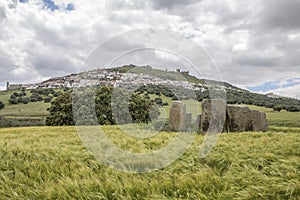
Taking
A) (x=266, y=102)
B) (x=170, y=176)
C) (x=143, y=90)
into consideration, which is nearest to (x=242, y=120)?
(x=170, y=176)

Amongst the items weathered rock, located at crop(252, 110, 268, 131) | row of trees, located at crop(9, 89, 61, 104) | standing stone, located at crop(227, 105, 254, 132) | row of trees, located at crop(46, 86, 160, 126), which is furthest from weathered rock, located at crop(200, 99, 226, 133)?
row of trees, located at crop(9, 89, 61, 104)

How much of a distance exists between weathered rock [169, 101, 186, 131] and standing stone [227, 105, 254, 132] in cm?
284

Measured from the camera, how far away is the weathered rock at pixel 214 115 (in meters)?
17.6

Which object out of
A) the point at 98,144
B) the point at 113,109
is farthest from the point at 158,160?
the point at 113,109

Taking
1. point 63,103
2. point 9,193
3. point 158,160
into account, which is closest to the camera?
point 9,193

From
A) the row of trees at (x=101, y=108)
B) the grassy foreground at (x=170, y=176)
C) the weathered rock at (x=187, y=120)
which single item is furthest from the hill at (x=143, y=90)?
the grassy foreground at (x=170, y=176)

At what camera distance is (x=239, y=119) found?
18.1 metres

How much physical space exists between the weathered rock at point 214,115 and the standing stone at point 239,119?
460 mm

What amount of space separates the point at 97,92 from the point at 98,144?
21.5 m

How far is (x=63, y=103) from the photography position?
107 ft

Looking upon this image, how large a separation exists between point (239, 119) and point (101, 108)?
53.1 feet

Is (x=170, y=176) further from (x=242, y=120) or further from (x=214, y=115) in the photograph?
(x=242, y=120)

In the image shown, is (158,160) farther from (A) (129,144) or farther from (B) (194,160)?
(A) (129,144)

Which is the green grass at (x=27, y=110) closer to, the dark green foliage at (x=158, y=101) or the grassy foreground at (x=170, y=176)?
the dark green foliage at (x=158, y=101)
